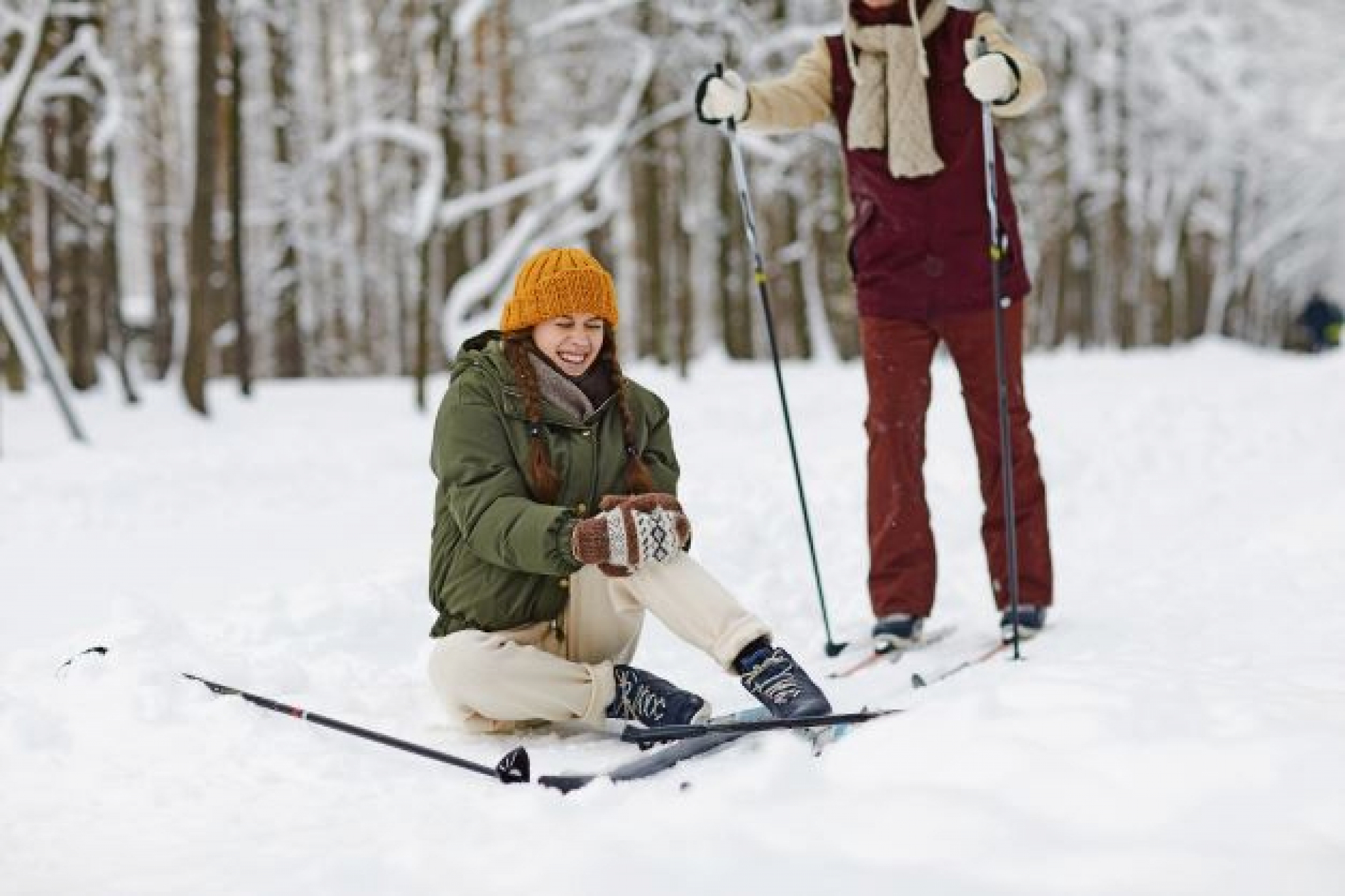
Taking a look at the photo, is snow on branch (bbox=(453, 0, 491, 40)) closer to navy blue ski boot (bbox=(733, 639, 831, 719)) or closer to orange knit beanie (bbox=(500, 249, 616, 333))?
orange knit beanie (bbox=(500, 249, 616, 333))

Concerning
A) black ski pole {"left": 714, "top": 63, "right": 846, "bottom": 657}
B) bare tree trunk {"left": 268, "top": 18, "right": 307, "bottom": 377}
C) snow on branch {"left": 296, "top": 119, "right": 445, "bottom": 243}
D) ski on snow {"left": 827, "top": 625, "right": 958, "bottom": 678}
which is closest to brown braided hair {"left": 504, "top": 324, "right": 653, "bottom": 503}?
black ski pole {"left": 714, "top": 63, "right": 846, "bottom": 657}

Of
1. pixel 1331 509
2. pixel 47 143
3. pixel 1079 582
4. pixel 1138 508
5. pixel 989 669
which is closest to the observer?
pixel 989 669

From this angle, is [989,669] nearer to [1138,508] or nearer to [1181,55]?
[1138,508]

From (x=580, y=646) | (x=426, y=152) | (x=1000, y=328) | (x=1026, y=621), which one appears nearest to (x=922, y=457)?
(x=1000, y=328)

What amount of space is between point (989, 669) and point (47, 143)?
14.4 metres

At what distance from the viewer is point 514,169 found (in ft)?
79.5

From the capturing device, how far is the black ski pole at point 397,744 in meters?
2.85

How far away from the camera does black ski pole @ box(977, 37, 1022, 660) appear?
4051mm

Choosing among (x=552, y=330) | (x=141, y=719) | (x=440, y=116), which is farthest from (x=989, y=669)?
(x=440, y=116)

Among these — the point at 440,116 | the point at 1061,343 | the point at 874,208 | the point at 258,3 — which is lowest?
the point at 1061,343

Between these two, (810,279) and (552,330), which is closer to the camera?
(552,330)

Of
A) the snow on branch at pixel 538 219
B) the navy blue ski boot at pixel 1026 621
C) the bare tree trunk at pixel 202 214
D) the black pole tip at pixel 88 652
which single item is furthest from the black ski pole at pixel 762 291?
the snow on branch at pixel 538 219

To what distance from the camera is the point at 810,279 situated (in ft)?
75.1

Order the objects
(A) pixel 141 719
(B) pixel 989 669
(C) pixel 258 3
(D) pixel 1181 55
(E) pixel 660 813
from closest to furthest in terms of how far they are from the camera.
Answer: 1. (E) pixel 660 813
2. (A) pixel 141 719
3. (B) pixel 989 669
4. (C) pixel 258 3
5. (D) pixel 1181 55
